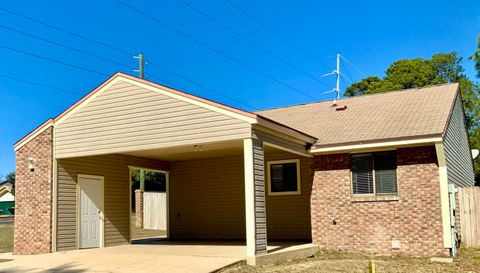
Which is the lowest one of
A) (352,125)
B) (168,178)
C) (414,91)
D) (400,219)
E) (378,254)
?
(378,254)

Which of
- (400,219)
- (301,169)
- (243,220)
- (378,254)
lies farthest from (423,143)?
(243,220)

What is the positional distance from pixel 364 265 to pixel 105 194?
8455 millimetres

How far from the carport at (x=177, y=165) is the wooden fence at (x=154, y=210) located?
17.7ft

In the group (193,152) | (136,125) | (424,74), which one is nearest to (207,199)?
(193,152)

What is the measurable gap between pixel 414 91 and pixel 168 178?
30.9ft

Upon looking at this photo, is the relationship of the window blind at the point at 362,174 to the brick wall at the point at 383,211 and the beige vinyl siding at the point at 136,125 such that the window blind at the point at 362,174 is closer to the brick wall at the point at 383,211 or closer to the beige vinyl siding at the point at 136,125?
the brick wall at the point at 383,211

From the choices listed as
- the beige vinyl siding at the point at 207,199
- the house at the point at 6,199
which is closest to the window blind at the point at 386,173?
the beige vinyl siding at the point at 207,199

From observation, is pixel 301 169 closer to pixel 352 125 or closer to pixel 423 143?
pixel 352 125

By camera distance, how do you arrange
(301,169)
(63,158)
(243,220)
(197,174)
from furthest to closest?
(197,174), (243,220), (301,169), (63,158)

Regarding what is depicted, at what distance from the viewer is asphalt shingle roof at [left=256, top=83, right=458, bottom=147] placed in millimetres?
13540

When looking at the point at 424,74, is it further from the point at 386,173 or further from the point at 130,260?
the point at 130,260

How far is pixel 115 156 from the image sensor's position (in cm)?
1672

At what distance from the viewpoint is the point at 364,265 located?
37.1ft

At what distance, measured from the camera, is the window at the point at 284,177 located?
1641 centimetres
